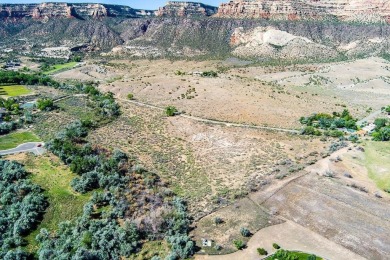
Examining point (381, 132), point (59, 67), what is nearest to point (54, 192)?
point (381, 132)

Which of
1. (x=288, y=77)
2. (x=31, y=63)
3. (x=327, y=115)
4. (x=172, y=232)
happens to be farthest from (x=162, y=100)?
(x=31, y=63)

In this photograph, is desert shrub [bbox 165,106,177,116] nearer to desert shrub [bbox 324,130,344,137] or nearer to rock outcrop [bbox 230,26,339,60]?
desert shrub [bbox 324,130,344,137]

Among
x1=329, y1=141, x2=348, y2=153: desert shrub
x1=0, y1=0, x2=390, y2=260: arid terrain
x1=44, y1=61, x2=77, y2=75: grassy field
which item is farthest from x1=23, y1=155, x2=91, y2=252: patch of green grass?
x1=44, y1=61, x2=77, y2=75: grassy field

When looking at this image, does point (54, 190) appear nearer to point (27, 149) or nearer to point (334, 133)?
point (27, 149)

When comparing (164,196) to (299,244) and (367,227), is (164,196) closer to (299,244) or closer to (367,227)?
(299,244)

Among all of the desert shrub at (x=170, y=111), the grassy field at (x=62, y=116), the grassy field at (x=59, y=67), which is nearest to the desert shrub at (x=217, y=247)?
the grassy field at (x=62, y=116)
